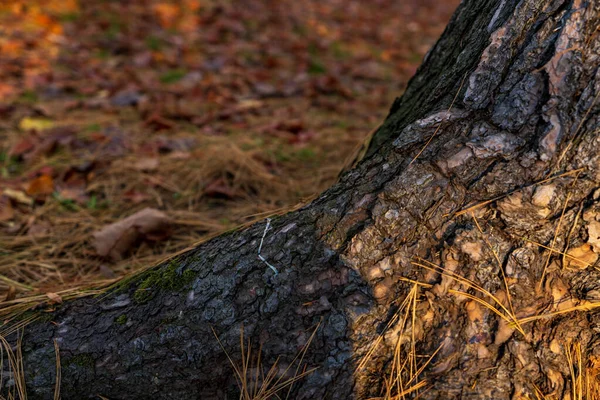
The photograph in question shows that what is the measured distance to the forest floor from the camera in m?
1.91

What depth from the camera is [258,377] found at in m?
1.21

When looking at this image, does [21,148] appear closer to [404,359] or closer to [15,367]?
[15,367]

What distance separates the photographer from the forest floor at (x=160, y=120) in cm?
191

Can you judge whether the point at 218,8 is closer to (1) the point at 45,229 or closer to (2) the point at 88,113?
(2) the point at 88,113

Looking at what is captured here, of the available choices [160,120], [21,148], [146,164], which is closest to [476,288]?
[146,164]

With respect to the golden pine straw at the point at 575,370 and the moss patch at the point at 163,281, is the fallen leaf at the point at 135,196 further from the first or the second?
the golden pine straw at the point at 575,370

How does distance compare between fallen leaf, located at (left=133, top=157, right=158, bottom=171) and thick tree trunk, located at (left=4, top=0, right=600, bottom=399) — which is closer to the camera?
thick tree trunk, located at (left=4, top=0, right=600, bottom=399)

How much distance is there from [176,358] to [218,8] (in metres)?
4.80

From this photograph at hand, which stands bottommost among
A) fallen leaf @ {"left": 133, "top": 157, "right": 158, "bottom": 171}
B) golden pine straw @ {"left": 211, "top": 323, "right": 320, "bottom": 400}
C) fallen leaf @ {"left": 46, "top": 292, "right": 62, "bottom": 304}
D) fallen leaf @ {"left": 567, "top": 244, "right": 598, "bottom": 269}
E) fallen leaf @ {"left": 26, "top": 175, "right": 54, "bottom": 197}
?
fallen leaf @ {"left": 26, "top": 175, "right": 54, "bottom": 197}

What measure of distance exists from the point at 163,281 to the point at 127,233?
54 centimetres

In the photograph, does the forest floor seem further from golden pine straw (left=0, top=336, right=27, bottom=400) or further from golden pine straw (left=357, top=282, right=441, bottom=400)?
golden pine straw (left=357, top=282, right=441, bottom=400)

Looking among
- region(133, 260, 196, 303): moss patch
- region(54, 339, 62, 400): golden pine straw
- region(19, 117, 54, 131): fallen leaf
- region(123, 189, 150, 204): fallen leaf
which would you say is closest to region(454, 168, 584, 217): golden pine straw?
region(133, 260, 196, 303): moss patch

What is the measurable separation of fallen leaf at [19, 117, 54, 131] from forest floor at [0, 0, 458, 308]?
0.02 meters

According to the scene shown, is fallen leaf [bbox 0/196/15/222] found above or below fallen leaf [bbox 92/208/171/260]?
below
